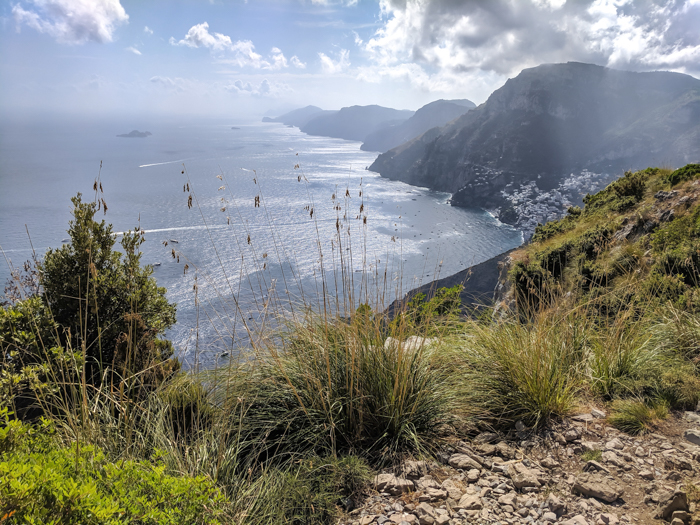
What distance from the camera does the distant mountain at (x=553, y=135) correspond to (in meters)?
100

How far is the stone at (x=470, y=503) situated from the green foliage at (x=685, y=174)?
13112 millimetres

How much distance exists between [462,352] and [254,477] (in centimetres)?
226

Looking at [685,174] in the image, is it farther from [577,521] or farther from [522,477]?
[577,521]

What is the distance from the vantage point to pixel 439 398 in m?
3.29

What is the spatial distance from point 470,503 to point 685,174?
1365cm

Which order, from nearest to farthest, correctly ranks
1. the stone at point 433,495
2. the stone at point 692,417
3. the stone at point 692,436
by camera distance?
the stone at point 433,495 → the stone at point 692,436 → the stone at point 692,417

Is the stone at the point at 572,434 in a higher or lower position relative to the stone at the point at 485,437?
higher

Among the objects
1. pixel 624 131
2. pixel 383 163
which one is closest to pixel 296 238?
pixel 383 163

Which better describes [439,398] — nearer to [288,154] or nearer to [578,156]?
[288,154]

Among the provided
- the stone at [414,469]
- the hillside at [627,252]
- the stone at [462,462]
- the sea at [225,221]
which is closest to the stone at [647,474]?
the stone at [462,462]

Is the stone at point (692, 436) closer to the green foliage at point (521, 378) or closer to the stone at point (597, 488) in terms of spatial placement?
the green foliage at point (521, 378)

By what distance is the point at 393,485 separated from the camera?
2678mm

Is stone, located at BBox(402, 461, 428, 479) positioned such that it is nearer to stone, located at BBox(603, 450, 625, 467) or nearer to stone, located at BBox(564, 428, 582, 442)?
stone, located at BBox(564, 428, 582, 442)

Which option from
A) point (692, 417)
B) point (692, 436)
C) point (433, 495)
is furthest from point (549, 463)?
point (692, 417)
